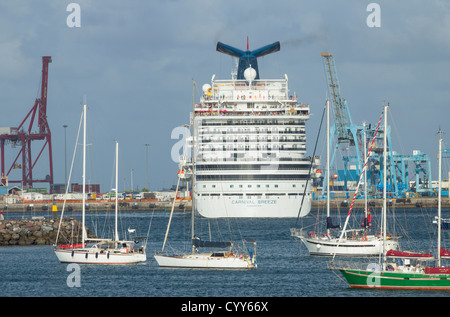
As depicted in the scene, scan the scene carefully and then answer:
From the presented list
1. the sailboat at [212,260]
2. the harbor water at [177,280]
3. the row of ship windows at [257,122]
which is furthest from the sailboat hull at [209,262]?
the row of ship windows at [257,122]

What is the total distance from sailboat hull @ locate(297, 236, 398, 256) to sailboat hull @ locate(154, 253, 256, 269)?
8217 mm

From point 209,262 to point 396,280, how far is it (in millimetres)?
11850

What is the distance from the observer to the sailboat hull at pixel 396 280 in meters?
37.7

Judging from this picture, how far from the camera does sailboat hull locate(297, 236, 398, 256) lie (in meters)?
53.4

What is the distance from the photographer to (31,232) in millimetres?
68438

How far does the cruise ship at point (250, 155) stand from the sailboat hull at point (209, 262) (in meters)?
34.4

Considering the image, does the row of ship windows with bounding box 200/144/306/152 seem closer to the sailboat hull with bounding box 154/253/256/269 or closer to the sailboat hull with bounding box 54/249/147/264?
the sailboat hull with bounding box 54/249/147/264

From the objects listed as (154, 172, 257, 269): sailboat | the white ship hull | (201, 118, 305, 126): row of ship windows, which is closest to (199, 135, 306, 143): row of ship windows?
(201, 118, 305, 126): row of ship windows

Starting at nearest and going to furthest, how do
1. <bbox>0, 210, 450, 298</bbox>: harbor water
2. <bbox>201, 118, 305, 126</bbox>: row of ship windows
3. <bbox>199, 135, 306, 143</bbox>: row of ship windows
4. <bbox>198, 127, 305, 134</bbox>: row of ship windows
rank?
1. <bbox>0, 210, 450, 298</bbox>: harbor water
2. <bbox>199, 135, 306, 143</bbox>: row of ship windows
3. <bbox>198, 127, 305, 134</bbox>: row of ship windows
4. <bbox>201, 118, 305, 126</bbox>: row of ship windows

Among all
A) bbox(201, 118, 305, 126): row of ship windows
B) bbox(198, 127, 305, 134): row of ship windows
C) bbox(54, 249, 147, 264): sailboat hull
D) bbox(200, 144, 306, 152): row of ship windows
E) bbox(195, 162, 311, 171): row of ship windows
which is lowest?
bbox(54, 249, 147, 264): sailboat hull

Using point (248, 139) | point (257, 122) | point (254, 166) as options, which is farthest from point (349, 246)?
point (257, 122)

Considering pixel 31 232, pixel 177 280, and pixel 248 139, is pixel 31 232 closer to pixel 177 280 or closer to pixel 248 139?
pixel 177 280
